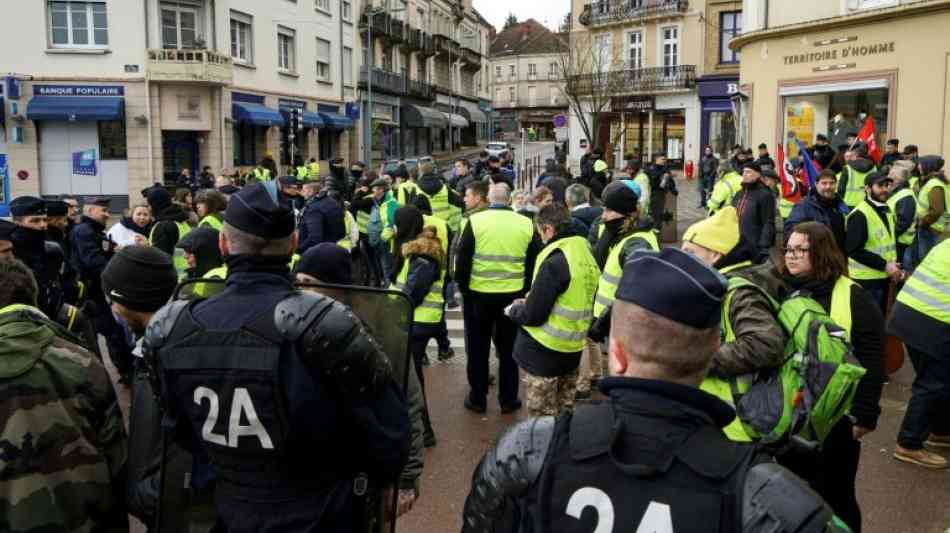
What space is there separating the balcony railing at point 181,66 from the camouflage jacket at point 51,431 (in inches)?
1004

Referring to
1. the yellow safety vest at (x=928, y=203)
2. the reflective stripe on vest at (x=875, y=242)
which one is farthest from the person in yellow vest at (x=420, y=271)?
the yellow safety vest at (x=928, y=203)

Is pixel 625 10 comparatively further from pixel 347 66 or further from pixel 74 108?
pixel 74 108

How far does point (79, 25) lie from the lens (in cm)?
2633

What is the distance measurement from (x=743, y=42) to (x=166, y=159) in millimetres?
17861

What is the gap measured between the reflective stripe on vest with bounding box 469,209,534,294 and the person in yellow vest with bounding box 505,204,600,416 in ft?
2.97

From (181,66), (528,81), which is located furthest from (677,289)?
(528,81)

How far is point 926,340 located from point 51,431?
16.2ft

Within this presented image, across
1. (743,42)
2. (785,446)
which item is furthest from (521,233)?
(743,42)

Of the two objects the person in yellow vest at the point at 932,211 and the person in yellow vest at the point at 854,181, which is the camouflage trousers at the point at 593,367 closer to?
the person in yellow vest at the point at 932,211

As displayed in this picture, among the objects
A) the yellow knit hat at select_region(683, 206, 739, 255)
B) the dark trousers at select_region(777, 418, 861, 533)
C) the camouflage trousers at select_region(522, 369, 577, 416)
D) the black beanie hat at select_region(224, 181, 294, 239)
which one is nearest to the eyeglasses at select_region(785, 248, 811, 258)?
the yellow knit hat at select_region(683, 206, 739, 255)

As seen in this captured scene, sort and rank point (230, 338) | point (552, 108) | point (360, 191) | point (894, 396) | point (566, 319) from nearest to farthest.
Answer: point (230, 338) < point (566, 319) < point (894, 396) < point (360, 191) < point (552, 108)

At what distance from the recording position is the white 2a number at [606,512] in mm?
1719

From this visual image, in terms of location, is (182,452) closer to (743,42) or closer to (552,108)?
(743,42)

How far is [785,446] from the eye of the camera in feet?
11.8
